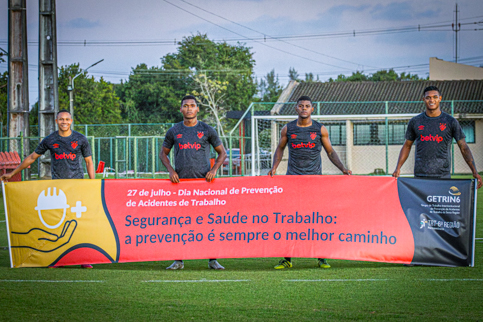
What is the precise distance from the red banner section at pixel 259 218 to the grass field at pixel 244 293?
0.25 m

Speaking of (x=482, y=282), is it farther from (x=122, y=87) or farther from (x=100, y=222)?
(x=122, y=87)

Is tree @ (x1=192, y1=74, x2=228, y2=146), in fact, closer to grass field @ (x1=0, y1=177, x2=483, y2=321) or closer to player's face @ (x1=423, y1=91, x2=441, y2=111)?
player's face @ (x1=423, y1=91, x2=441, y2=111)

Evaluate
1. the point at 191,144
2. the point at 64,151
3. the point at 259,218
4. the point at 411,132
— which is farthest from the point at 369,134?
the point at 64,151

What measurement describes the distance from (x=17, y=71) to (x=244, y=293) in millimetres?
17949

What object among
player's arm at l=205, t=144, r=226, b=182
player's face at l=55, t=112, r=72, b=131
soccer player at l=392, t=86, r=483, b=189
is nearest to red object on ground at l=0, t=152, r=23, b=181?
player's face at l=55, t=112, r=72, b=131

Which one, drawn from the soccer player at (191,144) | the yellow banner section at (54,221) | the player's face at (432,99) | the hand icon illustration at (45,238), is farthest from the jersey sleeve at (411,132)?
the hand icon illustration at (45,238)

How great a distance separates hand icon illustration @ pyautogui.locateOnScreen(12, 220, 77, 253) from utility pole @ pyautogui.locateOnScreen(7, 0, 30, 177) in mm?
14617

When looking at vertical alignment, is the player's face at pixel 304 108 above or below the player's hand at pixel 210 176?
above

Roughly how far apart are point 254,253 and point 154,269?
47.8 inches

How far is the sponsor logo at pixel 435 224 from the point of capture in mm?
6371

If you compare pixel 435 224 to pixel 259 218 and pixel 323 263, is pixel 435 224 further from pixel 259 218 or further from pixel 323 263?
pixel 259 218

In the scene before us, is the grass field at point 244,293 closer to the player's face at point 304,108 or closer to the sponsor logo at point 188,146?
the sponsor logo at point 188,146

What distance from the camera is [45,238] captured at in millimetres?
6477

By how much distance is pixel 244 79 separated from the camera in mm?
54125
